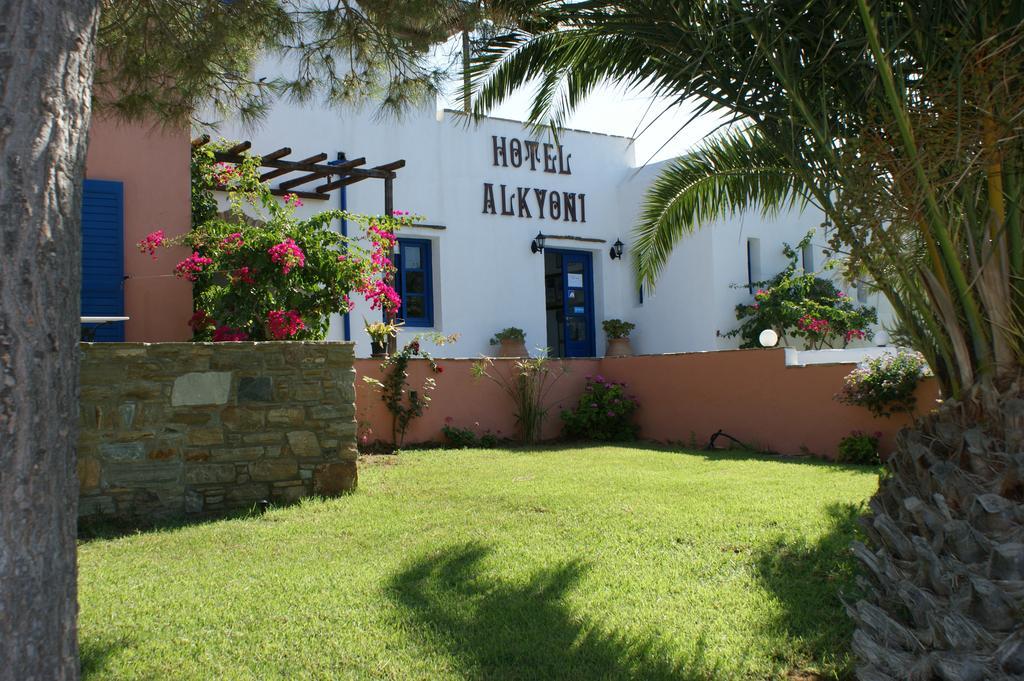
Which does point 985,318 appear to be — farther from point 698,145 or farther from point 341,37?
point 341,37

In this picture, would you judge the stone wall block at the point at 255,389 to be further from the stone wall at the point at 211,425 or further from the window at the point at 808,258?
the window at the point at 808,258

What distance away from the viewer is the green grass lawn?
355 centimetres

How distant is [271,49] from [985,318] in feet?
17.4

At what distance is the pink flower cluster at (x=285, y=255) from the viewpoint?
7.95 m

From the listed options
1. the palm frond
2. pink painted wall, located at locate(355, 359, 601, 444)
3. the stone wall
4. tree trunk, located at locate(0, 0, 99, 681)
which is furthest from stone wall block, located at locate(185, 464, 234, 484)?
tree trunk, located at locate(0, 0, 99, 681)

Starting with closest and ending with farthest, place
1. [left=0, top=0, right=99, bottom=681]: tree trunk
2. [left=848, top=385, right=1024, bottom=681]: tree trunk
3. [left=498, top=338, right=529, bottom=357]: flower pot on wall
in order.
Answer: [left=0, top=0, right=99, bottom=681]: tree trunk < [left=848, top=385, right=1024, bottom=681]: tree trunk < [left=498, top=338, right=529, bottom=357]: flower pot on wall

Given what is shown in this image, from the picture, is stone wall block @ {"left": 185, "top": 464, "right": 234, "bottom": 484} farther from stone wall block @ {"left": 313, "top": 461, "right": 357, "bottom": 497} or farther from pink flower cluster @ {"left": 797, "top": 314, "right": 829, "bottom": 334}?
pink flower cluster @ {"left": 797, "top": 314, "right": 829, "bottom": 334}

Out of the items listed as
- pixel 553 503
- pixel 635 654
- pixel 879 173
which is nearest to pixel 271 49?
pixel 553 503

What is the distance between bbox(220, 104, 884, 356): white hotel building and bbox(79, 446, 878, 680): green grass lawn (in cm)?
690

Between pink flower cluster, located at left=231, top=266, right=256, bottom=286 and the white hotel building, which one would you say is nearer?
pink flower cluster, located at left=231, top=266, right=256, bottom=286

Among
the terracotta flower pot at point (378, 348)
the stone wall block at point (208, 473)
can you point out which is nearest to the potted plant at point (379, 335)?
the terracotta flower pot at point (378, 348)

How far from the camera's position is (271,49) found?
6574mm

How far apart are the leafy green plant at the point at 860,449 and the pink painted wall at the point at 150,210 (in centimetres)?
690

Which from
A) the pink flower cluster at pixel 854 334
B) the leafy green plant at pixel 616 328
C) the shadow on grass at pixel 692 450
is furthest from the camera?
the leafy green plant at pixel 616 328
